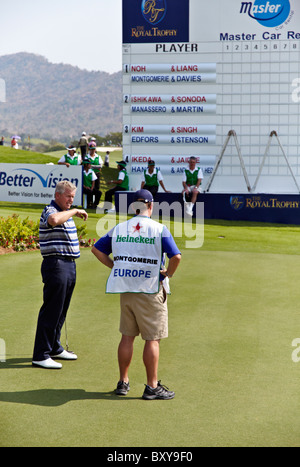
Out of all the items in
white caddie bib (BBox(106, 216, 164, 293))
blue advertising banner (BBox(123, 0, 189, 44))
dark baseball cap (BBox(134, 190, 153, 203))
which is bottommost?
white caddie bib (BBox(106, 216, 164, 293))

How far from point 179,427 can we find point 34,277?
7.16 metres

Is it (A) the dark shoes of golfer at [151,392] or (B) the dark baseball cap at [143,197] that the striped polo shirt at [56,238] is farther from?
(A) the dark shoes of golfer at [151,392]

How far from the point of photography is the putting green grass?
553 cm

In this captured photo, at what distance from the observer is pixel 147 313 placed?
6.32 meters

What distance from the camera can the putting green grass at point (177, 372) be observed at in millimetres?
5531

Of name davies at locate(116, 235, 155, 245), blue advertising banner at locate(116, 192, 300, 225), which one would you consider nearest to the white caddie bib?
name davies at locate(116, 235, 155, 245)

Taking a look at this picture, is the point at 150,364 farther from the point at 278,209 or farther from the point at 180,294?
the point at 278,209

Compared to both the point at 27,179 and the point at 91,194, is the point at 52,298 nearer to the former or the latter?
the point at 91,194

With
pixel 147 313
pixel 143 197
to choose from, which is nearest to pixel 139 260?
pixel 147 313

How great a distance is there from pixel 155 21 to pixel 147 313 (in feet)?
61.7

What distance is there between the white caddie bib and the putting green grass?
113 cm

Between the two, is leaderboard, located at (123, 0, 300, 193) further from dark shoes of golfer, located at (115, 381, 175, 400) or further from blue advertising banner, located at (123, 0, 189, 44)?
dark shoes of golfer, located at (115, 381, 175, 400)

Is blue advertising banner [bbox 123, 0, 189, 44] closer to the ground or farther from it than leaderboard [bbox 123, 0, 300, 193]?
farther from it

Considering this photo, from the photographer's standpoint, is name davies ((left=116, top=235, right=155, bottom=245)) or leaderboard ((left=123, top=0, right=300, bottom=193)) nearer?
name davies ((left=116, top=235, right=155, bottom=245))
